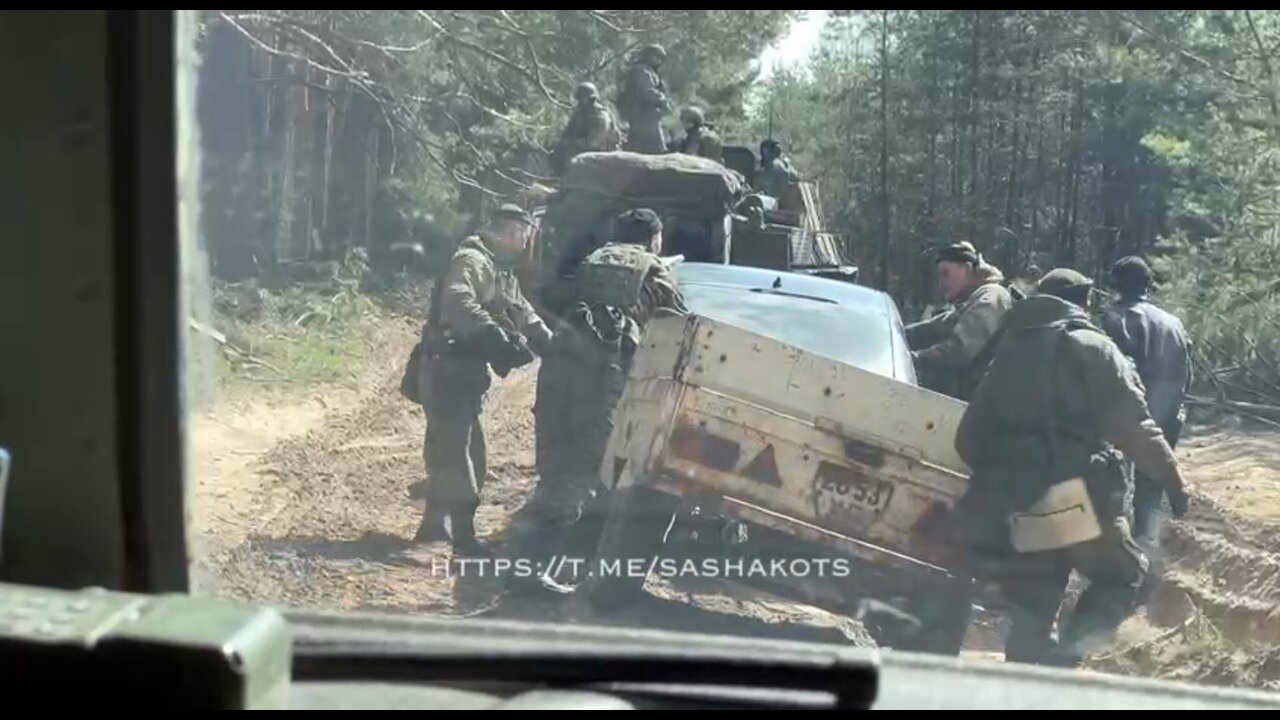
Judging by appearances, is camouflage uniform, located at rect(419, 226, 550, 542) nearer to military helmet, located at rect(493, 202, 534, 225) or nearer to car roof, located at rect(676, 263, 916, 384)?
military helmet, located at rect(493, 202, 534, 225)

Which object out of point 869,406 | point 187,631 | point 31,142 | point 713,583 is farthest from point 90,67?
point 869,406

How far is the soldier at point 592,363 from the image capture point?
12.3 ft

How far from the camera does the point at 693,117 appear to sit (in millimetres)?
3359

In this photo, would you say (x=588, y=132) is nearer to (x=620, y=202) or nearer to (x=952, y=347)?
(x=620, y=202)

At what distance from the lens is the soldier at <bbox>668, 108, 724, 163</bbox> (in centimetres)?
335

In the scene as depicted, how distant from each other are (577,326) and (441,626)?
2182mm

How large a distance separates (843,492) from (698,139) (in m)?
0.96

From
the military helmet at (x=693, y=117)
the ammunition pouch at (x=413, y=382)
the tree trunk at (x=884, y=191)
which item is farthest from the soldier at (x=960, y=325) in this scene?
the ammunition pouch at (x=413, y=382)

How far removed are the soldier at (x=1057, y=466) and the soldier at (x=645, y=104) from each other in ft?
3.20

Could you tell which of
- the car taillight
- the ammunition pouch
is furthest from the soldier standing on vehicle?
the ammunition pouch

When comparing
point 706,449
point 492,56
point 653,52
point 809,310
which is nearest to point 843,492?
point 706,449

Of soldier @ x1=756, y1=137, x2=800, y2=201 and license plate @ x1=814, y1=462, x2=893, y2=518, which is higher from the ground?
soldier @ x1=756, y1=137, x2=800, y2=201

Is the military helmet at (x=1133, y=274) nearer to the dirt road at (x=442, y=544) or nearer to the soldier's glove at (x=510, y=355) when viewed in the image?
the dirt road at (x=442, y=544)

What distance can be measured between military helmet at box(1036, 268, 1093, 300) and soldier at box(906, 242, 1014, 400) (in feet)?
0.30
